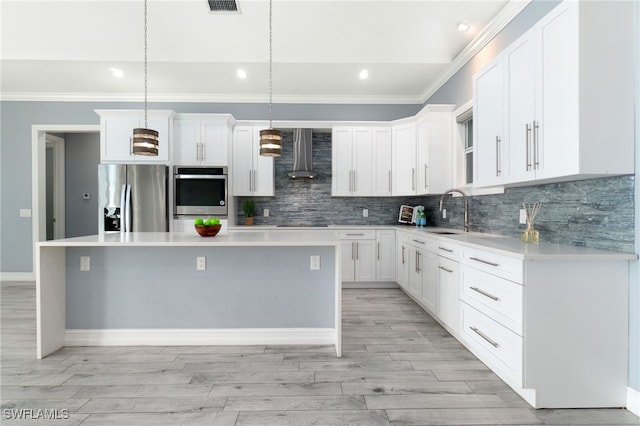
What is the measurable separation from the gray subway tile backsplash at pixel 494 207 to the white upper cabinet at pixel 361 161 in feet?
1.21

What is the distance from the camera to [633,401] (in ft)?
6.23

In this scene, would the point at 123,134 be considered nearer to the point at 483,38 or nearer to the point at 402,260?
the point at 402,260

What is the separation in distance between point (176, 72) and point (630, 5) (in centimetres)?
443

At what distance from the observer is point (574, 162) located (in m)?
1.92

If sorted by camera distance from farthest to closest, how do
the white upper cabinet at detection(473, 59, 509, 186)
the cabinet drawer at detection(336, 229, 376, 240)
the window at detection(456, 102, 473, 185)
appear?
the cabinet drawer at detection(336, 229, 376, 240) → the window at detection(456, 102, 473, 185) → the white upper cabinet at detection(473, 59, 509, 186)

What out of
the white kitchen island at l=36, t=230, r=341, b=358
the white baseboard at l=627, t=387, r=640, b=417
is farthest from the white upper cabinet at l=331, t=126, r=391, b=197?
the white baseboard at l=627, t=387, r=640, b=417

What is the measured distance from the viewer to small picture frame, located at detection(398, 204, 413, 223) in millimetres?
5352

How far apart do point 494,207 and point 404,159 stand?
1.84 metres

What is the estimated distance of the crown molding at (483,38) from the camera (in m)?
3.02

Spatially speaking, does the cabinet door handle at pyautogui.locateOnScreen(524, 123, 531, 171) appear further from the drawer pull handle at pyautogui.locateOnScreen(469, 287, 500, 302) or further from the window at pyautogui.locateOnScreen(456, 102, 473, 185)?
the window at pyautogui.locateOnScreen(456, 102, 473, 185)

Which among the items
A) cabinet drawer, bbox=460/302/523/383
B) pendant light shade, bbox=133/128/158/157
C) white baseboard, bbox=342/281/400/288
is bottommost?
white baseboard, bbox=342/281/400/288

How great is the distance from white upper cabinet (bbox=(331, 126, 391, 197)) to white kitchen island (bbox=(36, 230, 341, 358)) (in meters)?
2.37

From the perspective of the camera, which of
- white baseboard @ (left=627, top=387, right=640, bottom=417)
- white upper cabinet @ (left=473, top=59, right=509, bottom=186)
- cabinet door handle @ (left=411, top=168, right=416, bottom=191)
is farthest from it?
cabinet door handle @ (left=411, top=168, right=416, bottom=191)

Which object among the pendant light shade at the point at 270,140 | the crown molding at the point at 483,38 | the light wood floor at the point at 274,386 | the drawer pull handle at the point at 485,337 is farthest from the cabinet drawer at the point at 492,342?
the crown molding at the point at 483,38
